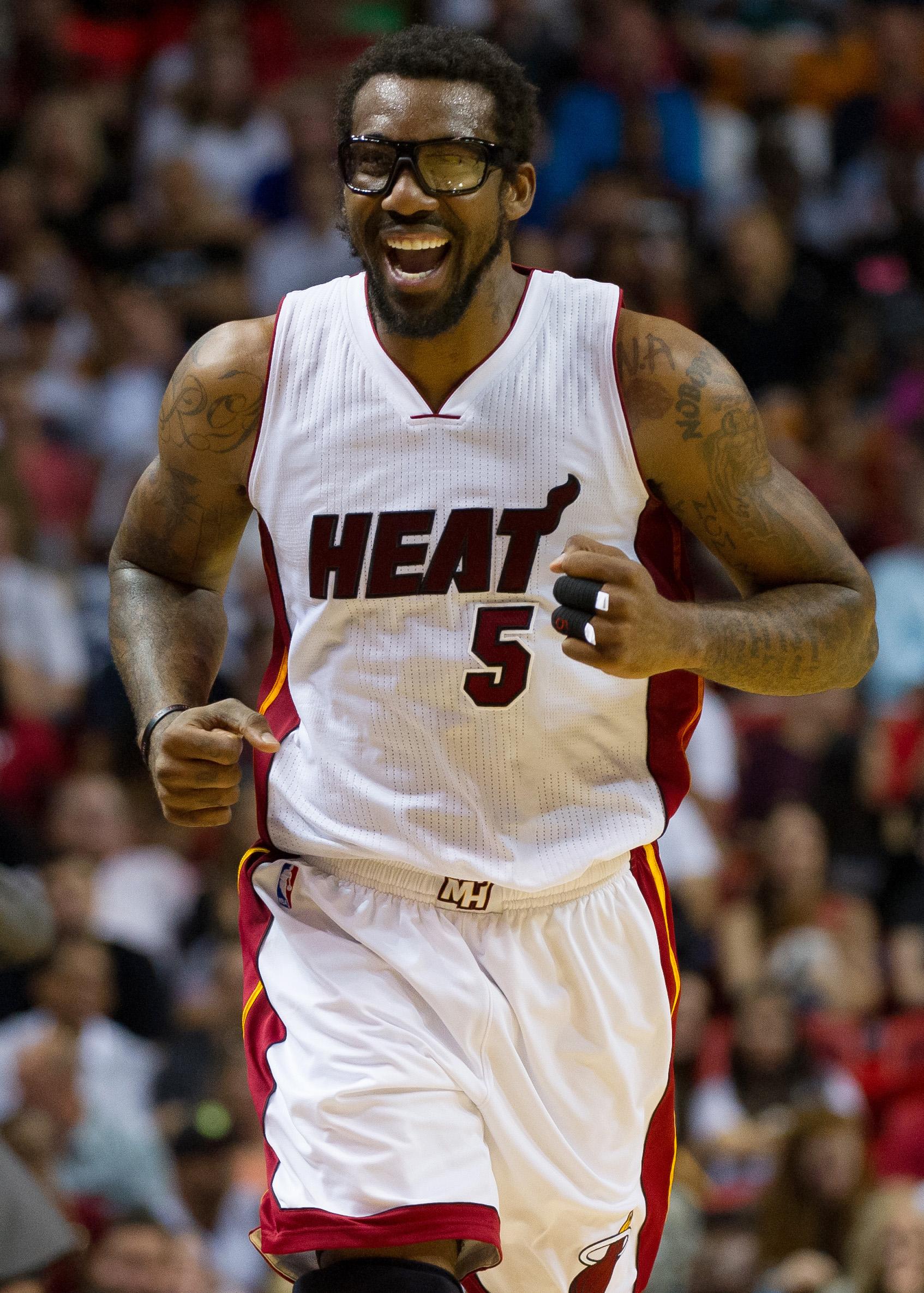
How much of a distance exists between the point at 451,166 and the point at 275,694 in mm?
1064

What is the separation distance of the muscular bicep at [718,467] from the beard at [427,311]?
292 mm

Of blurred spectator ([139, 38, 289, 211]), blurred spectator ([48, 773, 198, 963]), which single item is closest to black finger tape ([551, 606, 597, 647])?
blurred spectator ([48, 773, 198, 963])

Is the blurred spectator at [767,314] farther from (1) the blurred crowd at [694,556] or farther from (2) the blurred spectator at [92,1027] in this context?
(2) the blurred spectator at [92,1027]

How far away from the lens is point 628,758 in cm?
352

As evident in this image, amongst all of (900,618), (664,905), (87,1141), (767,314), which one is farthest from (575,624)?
(767,314)

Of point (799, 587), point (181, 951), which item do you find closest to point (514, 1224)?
point (799, 587)

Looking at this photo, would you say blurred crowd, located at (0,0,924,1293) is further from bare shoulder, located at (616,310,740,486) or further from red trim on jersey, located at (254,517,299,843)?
bare shoulder, located at (616,310,740,486)

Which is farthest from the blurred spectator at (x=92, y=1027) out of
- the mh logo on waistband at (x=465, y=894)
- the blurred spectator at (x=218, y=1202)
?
the mh logo on waistband at (x=465, y=894)

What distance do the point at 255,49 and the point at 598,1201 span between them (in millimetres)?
8898

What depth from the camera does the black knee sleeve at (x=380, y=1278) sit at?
9.80 ft

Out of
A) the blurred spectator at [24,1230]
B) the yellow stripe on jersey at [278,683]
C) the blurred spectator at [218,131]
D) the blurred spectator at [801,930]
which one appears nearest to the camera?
the yellow stripe on jersey at [278,683]

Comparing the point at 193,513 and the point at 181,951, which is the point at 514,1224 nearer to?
the point at 193,513

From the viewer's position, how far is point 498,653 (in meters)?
3.33

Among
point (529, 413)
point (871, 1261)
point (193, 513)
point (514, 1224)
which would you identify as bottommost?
point (871, 1261)
